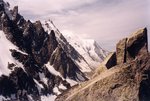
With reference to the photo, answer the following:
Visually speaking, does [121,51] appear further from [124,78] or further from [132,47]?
[124,78]

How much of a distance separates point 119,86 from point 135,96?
4.86 metres

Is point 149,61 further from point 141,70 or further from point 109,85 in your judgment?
point 109,85

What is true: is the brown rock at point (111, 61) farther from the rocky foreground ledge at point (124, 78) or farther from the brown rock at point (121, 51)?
the brown rock at point (121, 51)

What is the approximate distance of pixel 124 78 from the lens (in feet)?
393

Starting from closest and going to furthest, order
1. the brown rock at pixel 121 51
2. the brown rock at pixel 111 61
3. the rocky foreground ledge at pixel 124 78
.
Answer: the rocky foreground ledge at pixel 124 78 → the brown rock at pixel 121 51 → the brown rock at pixel 111 61

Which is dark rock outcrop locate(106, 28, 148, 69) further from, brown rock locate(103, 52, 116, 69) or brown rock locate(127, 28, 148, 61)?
brown rock locate(103, 52, 116, 69)

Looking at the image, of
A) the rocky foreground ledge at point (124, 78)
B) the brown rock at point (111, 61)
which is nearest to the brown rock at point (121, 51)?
the rocky foreground ledge at point (124, 78)

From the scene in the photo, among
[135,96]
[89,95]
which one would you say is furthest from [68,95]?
[135,96]

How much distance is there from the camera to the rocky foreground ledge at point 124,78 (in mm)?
117812

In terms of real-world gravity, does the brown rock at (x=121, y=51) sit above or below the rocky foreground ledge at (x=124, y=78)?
above

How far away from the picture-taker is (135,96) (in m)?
118

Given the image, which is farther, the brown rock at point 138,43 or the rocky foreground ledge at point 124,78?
the brown rock at point 138,43

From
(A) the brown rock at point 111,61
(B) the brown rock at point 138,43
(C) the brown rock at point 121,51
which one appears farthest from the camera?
(A) the brown rock at point 111,61

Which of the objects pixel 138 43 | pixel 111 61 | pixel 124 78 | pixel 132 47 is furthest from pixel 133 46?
pixel 124 78
